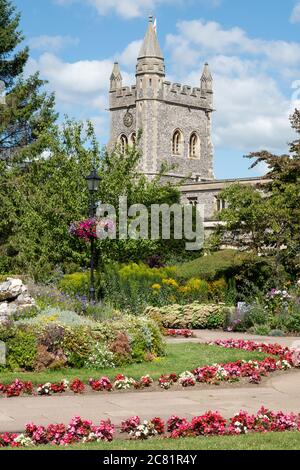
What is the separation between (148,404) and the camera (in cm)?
1027

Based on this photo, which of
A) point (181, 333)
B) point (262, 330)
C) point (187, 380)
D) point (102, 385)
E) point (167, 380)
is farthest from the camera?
point (262, 330)

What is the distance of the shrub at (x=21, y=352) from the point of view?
12.7 metres

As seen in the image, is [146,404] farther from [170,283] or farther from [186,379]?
[170,283]

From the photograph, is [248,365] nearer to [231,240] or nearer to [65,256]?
[231,240]

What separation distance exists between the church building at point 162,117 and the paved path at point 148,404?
63.7 m

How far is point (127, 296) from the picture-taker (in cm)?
2381

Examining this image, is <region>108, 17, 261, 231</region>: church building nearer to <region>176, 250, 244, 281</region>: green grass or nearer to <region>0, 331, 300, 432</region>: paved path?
<region>176, 250, 244, 281</region>: green grass

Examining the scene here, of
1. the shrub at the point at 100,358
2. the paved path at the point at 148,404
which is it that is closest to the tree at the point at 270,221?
the shrub at the point at 100,358

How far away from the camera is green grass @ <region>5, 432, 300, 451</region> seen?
756 centimetres

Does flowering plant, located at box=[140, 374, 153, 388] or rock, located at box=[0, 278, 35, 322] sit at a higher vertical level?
rock, located at box=[0, 278, 35, 322]

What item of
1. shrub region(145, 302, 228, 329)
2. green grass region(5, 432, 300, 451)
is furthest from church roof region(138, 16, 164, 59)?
green grass region(5, 432, 300, 451)

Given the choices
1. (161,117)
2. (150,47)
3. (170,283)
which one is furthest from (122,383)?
(161,117)

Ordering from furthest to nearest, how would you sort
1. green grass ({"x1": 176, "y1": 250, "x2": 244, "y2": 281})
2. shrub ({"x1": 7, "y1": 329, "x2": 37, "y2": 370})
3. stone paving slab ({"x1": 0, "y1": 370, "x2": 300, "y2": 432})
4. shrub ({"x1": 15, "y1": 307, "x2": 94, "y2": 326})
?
green grass ({"x1": 176, "y1": 250, "x2": 244, "y2": 281}) < shrub ({"x1": 15, "y1": 307, "x2": 94, "y2": 326}) < shrub ({"x1": 7, "y1": 329, "x2": 37, "y2": 370}) < stone paving slab ({"x1": 0, "y1": 370, "x2": 300, "y2": 432})

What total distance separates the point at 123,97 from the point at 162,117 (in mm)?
4665
